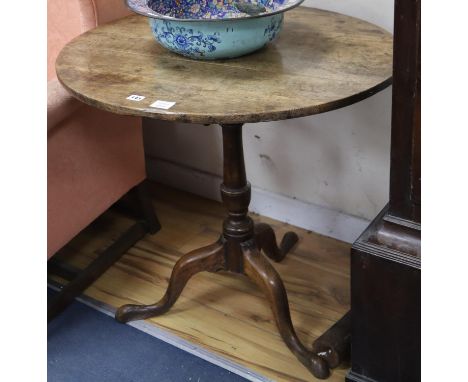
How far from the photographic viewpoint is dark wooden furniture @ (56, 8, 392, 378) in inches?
48.1

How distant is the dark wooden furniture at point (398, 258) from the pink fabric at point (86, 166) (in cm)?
75

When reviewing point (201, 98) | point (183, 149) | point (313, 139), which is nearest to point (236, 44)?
point (201, 98)

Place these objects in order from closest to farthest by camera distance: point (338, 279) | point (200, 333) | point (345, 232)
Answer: point (200, 333), point (338, 279), point (345, 232)

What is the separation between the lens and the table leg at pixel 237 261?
5.13 feet

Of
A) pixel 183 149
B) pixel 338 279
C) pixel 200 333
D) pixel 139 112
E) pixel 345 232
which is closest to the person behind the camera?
pixel 139 112

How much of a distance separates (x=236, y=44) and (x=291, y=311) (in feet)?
2.39

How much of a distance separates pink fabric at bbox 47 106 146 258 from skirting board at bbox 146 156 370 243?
13.0 inches

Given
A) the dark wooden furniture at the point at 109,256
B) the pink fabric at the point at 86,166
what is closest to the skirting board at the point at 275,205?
the dark wooden furniture at the point at 109,256

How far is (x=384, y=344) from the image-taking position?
1387 mm

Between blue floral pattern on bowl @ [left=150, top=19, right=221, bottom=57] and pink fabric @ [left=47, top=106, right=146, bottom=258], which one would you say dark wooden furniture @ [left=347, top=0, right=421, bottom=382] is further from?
pink fabric @ [left=47, top=106, right=146, bottom=258]

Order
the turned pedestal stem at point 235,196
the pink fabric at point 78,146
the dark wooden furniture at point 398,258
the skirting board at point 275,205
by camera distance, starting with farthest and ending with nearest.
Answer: the skirting board at point 275,205 → the pink fabric at point 78,146 → the turned pedestal stem at point 235,196 → the dark wooden furniture at point 398,258

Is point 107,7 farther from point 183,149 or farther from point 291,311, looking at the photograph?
point 291,311

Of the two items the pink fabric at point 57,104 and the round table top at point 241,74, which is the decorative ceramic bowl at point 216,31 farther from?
the pink fabric at point 57,104

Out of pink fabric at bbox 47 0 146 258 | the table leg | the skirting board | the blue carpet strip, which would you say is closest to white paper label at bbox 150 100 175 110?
the table leg
